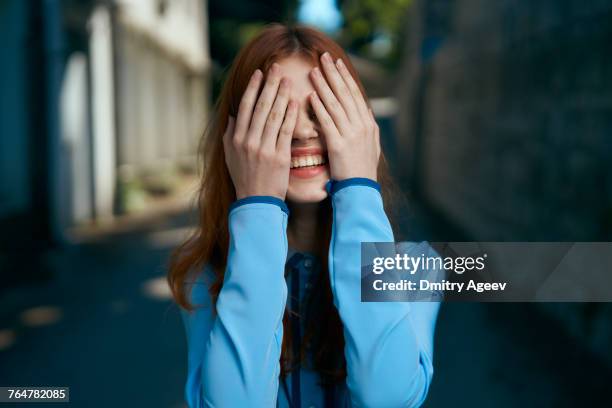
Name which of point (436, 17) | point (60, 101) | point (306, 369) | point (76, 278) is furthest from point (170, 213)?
point (306, 369)

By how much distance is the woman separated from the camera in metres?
1.24

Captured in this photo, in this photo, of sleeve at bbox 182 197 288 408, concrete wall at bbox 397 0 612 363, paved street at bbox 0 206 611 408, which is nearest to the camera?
sleeve at bbox 182 197 288 408

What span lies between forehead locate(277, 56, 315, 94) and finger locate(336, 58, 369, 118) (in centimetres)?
6

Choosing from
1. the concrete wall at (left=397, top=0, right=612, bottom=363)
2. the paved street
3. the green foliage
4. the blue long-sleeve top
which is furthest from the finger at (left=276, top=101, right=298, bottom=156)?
the green foliage

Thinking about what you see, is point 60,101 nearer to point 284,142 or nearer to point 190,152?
point 284,142

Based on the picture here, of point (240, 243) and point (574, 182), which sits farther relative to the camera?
point (574, 182)

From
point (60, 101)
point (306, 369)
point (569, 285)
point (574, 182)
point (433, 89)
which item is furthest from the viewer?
point (433, 89)

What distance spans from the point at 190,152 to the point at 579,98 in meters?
15.9

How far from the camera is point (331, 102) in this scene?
137 cm

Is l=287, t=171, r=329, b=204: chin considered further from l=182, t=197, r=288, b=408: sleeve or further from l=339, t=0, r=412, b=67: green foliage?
l=339, t=0, r=412, b=67: green foliage

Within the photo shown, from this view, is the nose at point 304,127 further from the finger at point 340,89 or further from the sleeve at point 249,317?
the sleeve at point 249,317

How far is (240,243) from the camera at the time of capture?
1278 millimetres

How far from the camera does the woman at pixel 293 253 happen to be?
1243mm

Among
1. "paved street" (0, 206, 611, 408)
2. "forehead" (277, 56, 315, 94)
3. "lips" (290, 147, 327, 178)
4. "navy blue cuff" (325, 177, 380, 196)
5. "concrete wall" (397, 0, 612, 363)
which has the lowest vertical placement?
"paved street" (0, 206, 611, 408)
